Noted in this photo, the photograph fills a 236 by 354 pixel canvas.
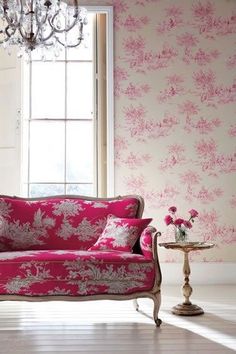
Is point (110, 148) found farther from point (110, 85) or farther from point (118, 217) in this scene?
point (118, 217)

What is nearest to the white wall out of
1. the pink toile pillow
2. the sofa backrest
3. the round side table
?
the sofa backrest

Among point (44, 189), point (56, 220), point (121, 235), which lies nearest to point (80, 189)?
point (44, 189)

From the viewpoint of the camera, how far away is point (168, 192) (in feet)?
18.4

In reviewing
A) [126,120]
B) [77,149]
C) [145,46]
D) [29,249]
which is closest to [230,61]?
[145,46]

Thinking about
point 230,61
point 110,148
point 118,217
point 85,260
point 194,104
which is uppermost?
point 230,61

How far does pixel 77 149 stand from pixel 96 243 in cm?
180

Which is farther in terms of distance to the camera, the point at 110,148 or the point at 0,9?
the point at 110,148

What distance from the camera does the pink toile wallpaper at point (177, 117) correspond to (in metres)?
5.60

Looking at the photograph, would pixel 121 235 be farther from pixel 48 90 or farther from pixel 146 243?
pixel 48 90

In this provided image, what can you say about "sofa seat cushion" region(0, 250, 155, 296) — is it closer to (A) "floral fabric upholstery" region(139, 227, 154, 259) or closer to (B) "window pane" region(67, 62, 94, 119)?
(A) "floral fabric upholstery" region(139, 227, 154, 259)

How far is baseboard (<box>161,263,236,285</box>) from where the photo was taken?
555 centimetres

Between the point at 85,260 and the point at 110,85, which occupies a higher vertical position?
the point at 110,85

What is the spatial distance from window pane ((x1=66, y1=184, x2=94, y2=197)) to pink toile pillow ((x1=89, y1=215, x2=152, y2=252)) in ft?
5.10

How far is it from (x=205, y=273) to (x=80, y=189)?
1.54 meters
